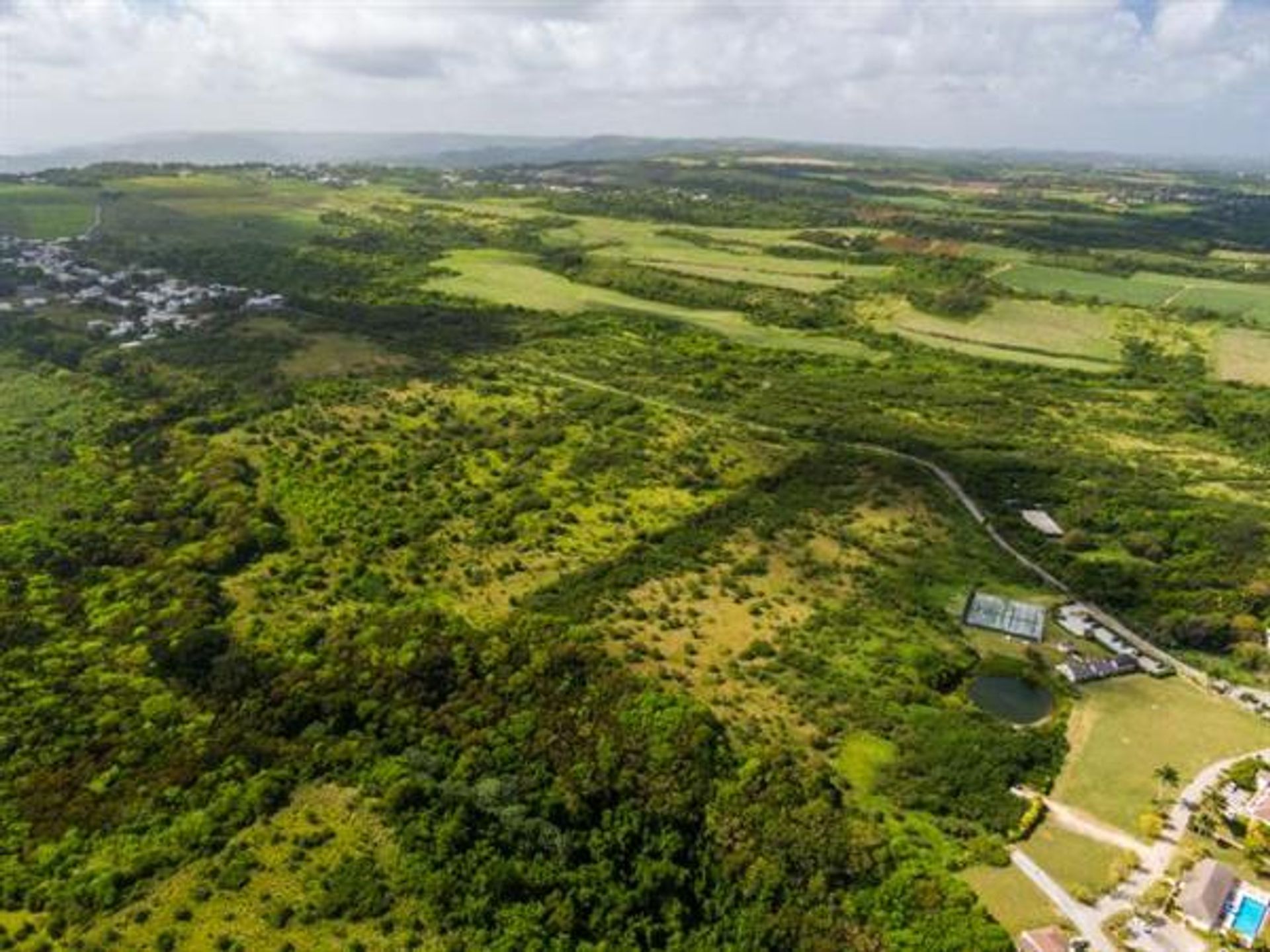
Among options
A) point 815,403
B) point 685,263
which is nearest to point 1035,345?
point 815,403

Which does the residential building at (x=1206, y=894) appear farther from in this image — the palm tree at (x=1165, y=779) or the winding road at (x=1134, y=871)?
the palm tree at (x=1165, y=779)

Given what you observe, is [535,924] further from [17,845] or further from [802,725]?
[17,845]

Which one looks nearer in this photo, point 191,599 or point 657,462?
point 191,599

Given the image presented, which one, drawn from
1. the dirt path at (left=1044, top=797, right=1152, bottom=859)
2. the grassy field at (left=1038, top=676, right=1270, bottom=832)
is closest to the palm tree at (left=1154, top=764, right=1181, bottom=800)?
the grassy field at (left=1038, top=676, right=1270, bottom=832)

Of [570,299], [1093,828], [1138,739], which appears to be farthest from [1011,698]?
[570,299]

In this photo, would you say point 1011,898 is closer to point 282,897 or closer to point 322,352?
point 282,897

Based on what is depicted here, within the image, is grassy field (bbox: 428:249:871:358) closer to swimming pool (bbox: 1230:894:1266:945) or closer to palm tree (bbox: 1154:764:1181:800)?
palm tree (bbox: 1154:764:1181:800)

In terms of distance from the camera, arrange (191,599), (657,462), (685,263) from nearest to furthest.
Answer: (191,599)
(657,462)
(685,263)
